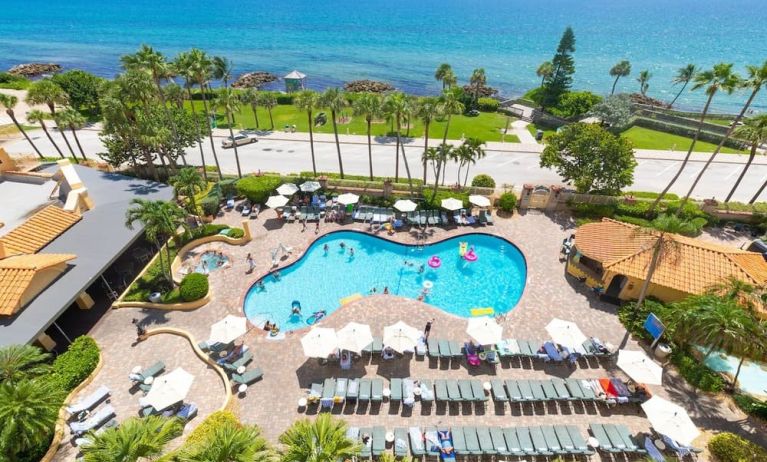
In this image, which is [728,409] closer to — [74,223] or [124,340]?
[124,340]

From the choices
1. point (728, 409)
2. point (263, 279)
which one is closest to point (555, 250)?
point (728, 409)

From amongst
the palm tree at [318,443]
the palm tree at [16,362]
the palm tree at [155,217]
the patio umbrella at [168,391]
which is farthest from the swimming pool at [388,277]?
the palm tree at [318,443]

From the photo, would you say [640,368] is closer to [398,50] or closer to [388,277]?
[388,277]

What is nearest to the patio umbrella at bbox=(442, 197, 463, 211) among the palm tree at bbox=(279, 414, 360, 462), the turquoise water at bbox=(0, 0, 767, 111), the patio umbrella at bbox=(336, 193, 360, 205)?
the patio umbrella at bbox=(336, 193, 360, 205)

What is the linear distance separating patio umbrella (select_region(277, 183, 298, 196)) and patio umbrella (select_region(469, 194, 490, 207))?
19001mm

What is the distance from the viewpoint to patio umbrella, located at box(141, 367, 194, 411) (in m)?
18.5

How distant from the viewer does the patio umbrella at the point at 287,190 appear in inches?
1503

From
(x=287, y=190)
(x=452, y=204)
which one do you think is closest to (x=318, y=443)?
(x=452, y=204)

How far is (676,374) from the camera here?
72.8 ft

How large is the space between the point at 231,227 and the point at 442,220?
21.2m

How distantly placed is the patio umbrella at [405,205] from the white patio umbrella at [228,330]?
1867 cm

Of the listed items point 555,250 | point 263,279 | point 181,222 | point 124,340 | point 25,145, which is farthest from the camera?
point 25,145

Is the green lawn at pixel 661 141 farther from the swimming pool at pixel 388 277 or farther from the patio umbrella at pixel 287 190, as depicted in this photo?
the patio umbrella at pixel 287 190

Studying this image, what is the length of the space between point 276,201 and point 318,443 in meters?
27.6
